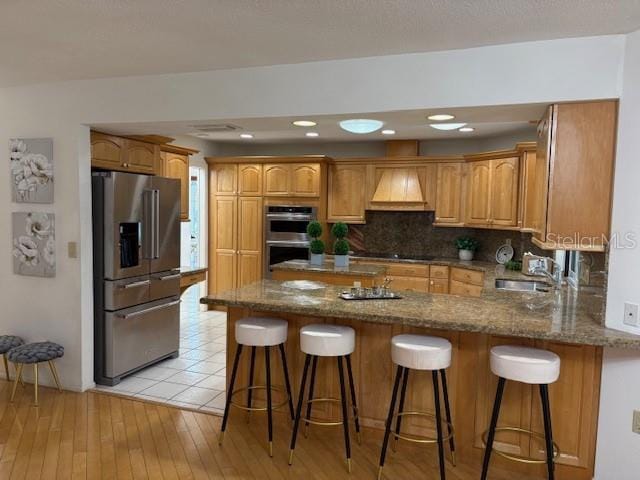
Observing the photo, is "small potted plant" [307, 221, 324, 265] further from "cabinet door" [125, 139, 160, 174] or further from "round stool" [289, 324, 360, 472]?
"round stool" [289, 324, 360, 472]

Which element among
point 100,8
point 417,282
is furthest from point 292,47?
point 417,282

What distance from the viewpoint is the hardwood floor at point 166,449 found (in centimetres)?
272

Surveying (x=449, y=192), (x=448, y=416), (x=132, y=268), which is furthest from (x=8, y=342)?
(x=449, y=192)

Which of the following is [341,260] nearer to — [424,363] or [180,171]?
[180,171]

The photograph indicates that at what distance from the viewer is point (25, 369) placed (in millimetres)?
3967

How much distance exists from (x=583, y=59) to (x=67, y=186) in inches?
142

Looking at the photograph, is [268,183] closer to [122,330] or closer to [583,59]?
[122,330]

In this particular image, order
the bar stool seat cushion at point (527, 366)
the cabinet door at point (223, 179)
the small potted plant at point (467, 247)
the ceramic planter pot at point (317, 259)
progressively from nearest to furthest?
the bar stool seat cushion at point (527, 366) < the ceramic planter pot at point (317, 259) < the small potted plant at point (467, 247) < the cabinet door at point (223, 179)

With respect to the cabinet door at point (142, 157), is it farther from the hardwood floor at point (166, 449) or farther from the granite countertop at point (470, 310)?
the hardwood floor at point (166, 449)

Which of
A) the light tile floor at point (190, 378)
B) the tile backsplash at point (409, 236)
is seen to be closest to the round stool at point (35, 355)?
the light tile floor at point (190, 378)

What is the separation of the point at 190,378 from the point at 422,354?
2.36 metres

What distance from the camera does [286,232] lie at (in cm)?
635

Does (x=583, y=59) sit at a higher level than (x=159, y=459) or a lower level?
higher

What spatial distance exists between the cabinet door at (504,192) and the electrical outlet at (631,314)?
2912mm
